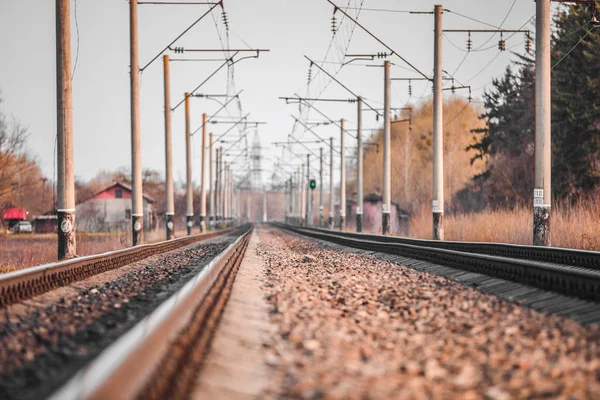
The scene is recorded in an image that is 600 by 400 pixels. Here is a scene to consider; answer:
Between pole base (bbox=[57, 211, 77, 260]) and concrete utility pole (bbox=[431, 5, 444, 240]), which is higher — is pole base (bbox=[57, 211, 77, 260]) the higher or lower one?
the lower one

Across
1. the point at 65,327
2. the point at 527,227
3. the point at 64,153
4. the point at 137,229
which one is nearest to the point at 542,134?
the point at 527,227

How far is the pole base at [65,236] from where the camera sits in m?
14.6

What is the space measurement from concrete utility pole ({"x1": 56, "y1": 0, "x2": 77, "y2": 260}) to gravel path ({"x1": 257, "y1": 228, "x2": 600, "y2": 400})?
7664 mm

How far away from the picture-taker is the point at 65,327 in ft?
19.5

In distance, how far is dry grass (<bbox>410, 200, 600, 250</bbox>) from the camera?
16.8 meters

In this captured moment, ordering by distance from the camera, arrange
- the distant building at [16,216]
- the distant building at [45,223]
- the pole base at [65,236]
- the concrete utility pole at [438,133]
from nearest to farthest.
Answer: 1. the pole base at [65,236]
2. the concrete utility pole at [438,133]
3. the distant building at [16,216]
4. the distant building at [45,223]

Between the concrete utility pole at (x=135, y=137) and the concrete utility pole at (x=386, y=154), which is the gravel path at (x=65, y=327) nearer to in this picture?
the concrete utility pole at (x=135, y=137)

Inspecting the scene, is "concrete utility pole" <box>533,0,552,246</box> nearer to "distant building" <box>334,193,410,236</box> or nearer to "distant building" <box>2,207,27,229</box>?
"distant building" <box>334,193,410,236</box>

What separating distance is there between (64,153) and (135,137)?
8.77m

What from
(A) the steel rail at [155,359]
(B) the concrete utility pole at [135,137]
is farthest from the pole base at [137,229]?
(A) the steel rail at [155,359]

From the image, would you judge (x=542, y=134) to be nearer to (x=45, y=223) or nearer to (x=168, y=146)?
(x=168, y=146)

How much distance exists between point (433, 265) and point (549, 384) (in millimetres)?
8494

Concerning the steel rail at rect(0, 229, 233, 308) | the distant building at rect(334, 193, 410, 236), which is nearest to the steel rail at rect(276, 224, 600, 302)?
the steel rail at rect(0, 229, 233, 308)

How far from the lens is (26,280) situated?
26.3 ft
